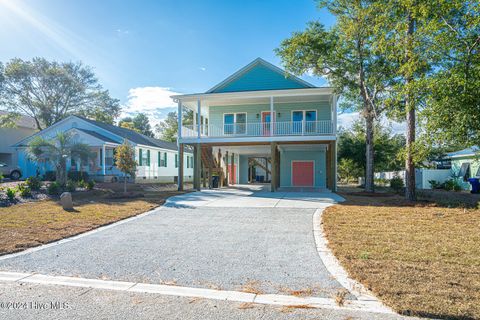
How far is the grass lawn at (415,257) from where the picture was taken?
339 centimetres

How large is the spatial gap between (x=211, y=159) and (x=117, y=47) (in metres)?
8.95

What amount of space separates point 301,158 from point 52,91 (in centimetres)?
3061

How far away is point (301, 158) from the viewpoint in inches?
866

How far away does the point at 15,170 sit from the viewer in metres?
24.2

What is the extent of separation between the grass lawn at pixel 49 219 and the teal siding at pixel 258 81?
1166 centimetres

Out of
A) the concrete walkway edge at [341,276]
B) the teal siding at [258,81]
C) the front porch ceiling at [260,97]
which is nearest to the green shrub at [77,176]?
the front porch ceiling at [260,97]

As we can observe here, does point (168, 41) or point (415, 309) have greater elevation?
point (168, 41)

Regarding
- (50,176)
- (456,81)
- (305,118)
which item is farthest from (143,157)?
(456,81)

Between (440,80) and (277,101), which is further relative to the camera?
(277,101)

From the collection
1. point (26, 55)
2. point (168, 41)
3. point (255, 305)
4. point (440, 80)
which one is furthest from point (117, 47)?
point (26, 55)

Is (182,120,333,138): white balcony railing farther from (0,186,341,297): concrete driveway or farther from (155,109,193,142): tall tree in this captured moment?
(155,109,193,142): tall tree

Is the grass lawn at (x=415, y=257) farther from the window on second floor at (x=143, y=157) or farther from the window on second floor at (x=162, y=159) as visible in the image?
the window on second floor at (x=162, y=159)

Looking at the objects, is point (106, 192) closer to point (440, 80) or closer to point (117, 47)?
point (117, 47)

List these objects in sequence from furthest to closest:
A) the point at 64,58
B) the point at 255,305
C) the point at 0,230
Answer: the point at 64,58 < the point at 0,230 < the point at 255,305
